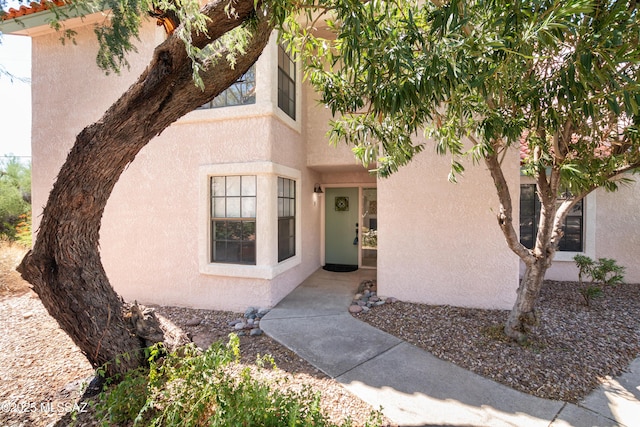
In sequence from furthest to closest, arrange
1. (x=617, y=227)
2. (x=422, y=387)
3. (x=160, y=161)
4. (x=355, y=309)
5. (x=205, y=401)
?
1. (x=617, y=227)
2. (x=160, y=161)
3. (x=355, y=309)
4. (x=422, y=387)
5. (x=205, y=401)

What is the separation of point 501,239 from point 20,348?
327 inches

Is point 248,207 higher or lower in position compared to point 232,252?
higher

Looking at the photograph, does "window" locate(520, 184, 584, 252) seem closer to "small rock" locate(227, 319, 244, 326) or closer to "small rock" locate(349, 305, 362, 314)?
"small rock" locate(349, 305, 362, 314)

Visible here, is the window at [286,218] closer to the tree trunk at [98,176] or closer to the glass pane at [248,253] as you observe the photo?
the glass pane at [248,253]

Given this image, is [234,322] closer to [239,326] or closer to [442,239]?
[239,326]

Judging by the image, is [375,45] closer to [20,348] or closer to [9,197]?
[20,348]

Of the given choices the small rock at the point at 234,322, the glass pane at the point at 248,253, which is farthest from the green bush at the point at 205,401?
the glass pane at the point at 248,253

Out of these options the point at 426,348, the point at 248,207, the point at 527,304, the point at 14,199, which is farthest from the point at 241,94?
the point at 14,199

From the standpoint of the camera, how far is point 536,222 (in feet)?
24.8

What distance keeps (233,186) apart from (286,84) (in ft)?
8.91

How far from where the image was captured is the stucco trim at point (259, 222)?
18.8 feet

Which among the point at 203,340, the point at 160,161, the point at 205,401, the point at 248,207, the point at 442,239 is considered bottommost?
the point at 203,340

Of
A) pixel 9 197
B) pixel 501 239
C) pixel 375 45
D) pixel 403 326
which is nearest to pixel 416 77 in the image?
pixel 375 45

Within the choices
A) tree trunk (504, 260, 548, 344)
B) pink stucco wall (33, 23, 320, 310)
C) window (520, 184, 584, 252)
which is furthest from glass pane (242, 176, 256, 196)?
window (520, 184, 584, 252)
